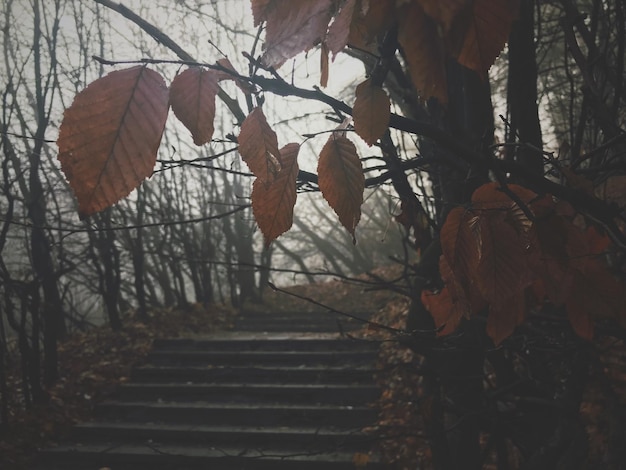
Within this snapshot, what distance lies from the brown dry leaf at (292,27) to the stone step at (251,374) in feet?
17.9

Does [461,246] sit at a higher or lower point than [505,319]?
higher

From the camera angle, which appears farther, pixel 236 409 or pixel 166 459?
pixel 236 409

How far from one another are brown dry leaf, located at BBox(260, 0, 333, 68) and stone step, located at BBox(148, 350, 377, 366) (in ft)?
19.8

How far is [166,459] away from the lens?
450cm

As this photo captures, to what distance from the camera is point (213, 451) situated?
4.56 metres

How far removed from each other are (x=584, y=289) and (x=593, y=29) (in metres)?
1.31

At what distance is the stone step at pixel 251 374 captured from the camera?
585cm

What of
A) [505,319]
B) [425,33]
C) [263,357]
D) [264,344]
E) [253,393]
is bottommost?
[253,393]

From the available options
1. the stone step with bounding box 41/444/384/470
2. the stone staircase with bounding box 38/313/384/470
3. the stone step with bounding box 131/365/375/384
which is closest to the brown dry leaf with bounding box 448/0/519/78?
the stone staircase with bounding box 38/313/384/470

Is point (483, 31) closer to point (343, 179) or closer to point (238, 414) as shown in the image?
point (343, 179)

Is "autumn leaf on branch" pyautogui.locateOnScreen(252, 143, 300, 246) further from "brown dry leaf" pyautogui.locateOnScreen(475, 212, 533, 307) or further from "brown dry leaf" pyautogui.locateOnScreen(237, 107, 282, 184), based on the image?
"brown dry leaf" pyautogui.locateOnScreen(475, 212, 533, 307)

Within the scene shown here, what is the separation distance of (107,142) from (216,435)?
4988 mm

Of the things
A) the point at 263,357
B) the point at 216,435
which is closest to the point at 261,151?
the point at 216,435

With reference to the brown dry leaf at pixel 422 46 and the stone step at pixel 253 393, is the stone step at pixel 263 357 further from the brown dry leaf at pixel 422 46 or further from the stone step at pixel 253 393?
the brown dry leaf at pixel 422 46
